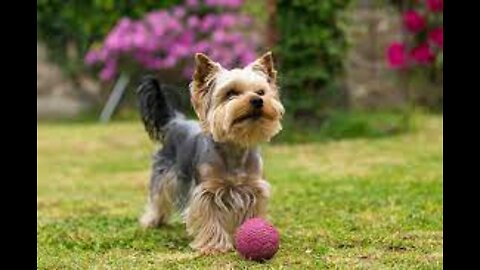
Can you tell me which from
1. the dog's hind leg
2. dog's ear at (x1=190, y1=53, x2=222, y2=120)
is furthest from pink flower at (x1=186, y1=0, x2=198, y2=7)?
dog's ear at (x1=190, y1=53, x2=222, y2=120)

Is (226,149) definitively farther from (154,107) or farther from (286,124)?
(286,124)

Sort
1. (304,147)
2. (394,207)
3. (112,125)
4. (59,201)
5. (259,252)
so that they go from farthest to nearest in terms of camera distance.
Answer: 1. (112,125)
2. (304,147)
3. (59,201)
4. (394,207)
5. (259,252)

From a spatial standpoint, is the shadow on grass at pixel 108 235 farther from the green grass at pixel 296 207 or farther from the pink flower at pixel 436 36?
the pink flower at pixel 436 36

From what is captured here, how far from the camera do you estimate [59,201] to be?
347 inches

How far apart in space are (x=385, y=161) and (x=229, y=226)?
5036 millimetres

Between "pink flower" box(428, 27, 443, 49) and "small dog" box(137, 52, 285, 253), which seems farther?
"pink flower" box(428, 27, 443, 49)

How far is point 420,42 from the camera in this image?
16.1m

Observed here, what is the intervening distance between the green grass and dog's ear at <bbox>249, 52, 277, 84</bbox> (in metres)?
1.11

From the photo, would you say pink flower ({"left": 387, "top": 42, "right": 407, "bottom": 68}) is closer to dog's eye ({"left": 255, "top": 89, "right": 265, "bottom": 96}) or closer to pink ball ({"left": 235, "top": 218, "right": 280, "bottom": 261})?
dog's eye ({"left": 255, "top": 89, "right": 265, "bottom": 96})

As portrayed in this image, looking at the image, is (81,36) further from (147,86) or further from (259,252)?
(259,252)

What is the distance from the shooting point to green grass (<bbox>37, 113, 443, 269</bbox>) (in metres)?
A: 5.64

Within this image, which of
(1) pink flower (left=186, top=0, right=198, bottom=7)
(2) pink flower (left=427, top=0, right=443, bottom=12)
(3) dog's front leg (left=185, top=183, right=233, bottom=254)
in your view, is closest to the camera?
(3) dog's front leg (left=185, top=183, right=233, bottom=254)

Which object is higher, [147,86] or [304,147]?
[147,86]
